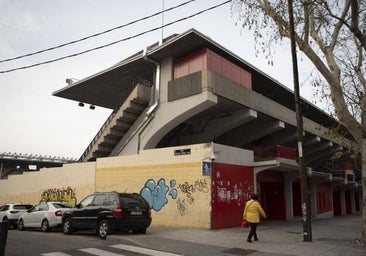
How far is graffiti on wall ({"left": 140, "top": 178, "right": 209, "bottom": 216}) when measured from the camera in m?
18.4

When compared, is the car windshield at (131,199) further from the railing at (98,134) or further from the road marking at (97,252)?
the railing at (98,134)

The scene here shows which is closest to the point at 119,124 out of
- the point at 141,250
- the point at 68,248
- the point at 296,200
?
the point at 296,200

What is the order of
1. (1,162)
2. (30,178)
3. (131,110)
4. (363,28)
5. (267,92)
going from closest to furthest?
(363,28), (131,110), (30,178), (267,92), (1,162)

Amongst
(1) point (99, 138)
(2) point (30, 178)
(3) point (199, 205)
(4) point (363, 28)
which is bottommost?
(3) point (199, 205)

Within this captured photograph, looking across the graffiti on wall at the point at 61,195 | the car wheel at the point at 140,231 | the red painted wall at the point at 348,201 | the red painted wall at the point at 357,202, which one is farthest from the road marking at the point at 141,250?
the red painted wall at the point at 357,202

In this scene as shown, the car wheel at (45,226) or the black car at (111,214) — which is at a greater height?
the black car at (111,214)

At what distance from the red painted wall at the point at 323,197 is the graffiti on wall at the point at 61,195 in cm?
1888

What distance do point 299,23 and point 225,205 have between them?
8804mm

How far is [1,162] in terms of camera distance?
5291cm

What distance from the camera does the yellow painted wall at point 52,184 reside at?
2522 centimetres

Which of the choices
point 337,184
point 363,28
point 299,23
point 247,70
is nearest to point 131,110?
point 247,70

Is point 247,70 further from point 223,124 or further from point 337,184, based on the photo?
point 337,184

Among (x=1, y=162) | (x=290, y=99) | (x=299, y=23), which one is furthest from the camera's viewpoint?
(x=1, y=162)

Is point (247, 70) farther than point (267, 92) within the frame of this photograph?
No
